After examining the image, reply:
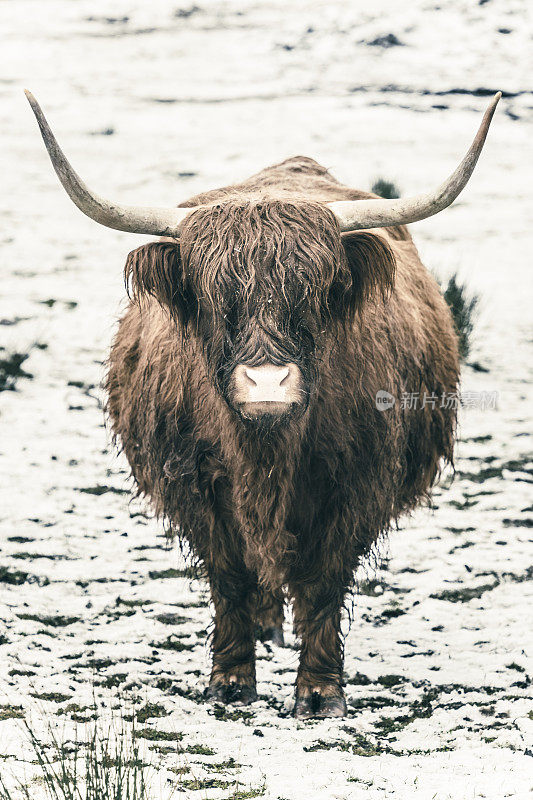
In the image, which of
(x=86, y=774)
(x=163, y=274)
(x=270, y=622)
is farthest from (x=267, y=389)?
(x=270, y=622)

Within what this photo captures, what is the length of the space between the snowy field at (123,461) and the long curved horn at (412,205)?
1.56 m

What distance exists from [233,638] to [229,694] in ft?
0.63

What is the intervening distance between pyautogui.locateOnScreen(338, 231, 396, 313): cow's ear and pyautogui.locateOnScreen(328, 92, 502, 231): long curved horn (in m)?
0.07

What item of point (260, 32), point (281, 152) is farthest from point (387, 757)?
point (260, 32)

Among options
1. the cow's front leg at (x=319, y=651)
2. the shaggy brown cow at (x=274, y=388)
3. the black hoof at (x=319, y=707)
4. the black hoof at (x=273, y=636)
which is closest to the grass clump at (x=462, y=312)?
the shaggy brown cow at (x=274, y=388)

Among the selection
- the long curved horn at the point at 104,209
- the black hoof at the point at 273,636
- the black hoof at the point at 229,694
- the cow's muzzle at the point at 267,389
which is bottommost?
→ the black hoof at the point at 273,636

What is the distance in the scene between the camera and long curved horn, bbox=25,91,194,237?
269 centimetres

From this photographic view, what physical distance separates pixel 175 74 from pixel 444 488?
8744mm

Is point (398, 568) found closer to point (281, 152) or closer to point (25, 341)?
point (25, 341)

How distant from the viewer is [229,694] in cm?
362

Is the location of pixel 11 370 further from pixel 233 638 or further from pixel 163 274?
pixel 163 274

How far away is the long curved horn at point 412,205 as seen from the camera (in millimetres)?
2779

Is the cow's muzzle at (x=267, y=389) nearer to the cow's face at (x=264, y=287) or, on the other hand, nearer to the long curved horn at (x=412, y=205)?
the cow's face at (x=264, y=287)

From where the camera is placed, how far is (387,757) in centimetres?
303
